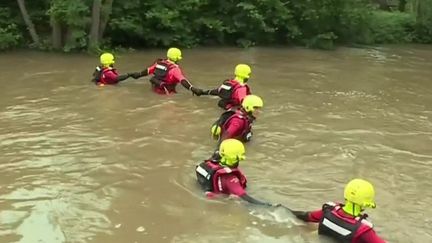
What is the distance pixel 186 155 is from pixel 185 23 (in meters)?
12.3

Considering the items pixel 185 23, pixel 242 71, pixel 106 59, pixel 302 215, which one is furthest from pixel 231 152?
pixel 185 23

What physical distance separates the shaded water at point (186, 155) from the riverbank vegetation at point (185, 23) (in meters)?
2.62

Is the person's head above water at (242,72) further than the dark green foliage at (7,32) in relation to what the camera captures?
No

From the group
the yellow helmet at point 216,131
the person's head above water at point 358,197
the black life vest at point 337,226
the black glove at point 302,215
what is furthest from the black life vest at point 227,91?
the person's head above water at point 358,197

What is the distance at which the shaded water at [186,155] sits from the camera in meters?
7.05

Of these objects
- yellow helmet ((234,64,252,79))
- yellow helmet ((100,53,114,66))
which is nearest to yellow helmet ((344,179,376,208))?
yellow helmet ((234,64,252,79))

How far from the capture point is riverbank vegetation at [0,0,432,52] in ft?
62.6

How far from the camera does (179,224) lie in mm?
7000

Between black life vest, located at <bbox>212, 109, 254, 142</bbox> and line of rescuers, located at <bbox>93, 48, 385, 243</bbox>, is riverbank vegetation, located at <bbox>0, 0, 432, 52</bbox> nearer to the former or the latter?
line of rescuers, located at <bbox>93, 48, 385, 243</bbox>

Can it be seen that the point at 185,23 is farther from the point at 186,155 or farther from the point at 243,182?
the point at 243,182

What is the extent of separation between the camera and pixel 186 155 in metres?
9.51

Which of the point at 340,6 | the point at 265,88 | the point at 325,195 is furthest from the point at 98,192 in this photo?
the point at 340,6

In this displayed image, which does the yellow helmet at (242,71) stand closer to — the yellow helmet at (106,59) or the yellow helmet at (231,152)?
the yellow helmet at (106,59)

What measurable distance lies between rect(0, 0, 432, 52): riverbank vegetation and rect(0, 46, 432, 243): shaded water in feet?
8.59
